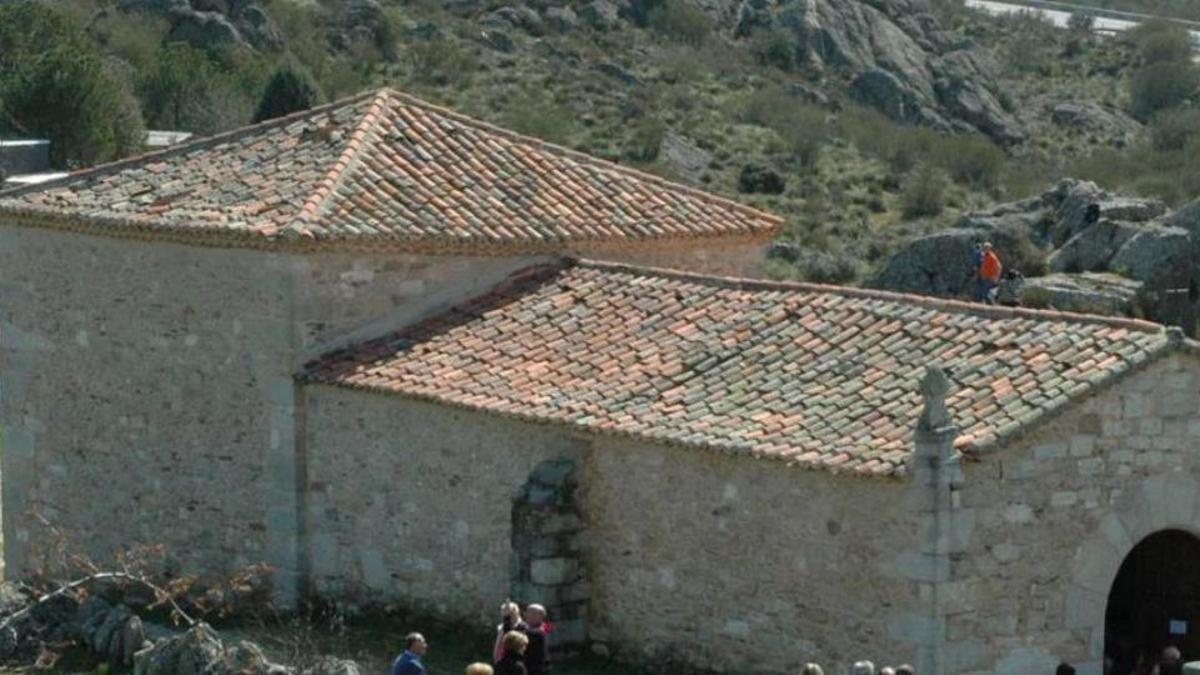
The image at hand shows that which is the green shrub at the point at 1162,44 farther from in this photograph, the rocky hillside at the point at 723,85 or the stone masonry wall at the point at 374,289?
the stone masonry wall at the point at 374,289

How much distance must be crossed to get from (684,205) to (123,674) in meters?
6.85

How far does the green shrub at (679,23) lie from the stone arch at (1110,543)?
142ft

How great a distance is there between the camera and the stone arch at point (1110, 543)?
55.0 feet

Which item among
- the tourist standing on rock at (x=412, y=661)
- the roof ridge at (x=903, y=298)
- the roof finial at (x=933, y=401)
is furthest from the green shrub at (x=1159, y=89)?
the tourist standing on rock at (x=412, y=661)

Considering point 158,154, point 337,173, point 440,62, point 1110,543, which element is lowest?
point 1110,543

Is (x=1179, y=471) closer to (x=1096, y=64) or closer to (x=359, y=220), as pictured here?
(x=359, y=220)

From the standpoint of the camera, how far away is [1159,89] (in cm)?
6034

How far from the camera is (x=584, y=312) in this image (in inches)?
795

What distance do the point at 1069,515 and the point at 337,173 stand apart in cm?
744

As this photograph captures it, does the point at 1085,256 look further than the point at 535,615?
Yes

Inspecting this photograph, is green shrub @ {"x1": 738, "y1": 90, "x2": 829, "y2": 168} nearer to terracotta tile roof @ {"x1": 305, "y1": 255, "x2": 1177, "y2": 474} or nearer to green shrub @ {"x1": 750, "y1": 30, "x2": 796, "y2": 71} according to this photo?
green shrub @ {"x1": 750, "y1": 30, "x2": 796, "y2": 71}

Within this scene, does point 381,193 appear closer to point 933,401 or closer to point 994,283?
point 933,401

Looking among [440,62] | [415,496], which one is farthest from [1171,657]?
[440,62]


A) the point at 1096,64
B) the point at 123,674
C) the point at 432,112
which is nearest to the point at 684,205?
the point at 432,112
